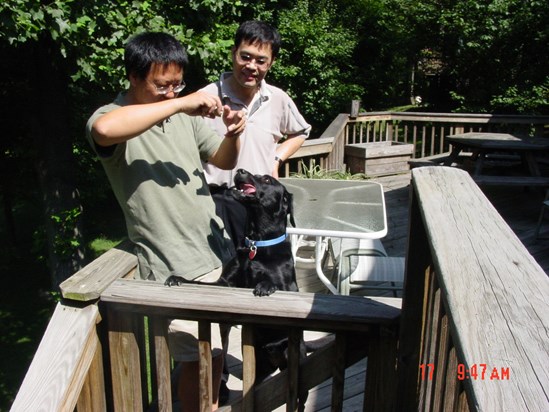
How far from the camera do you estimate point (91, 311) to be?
69.8 inches

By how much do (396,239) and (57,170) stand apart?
3.89 meters

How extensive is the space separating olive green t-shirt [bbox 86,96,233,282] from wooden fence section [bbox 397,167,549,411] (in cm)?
81

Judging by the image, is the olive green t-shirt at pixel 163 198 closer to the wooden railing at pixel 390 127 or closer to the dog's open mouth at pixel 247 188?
the dog's open mouth at pixel 247 188

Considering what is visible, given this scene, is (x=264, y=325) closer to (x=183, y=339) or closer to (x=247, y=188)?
(x=183, y=339)

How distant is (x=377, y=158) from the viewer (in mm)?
8680

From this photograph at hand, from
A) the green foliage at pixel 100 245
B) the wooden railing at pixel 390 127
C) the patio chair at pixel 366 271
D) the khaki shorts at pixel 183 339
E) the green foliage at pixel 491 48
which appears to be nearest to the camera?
the khaki shorts at pixel 183 339

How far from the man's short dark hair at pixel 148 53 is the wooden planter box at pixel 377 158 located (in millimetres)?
6759

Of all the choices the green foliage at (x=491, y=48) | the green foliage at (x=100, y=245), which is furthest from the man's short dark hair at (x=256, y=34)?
the green foliage at (x=491, y=48)

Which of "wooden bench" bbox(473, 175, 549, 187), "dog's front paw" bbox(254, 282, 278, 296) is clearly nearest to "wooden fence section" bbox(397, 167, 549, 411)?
"dog's front paw" bbox(254, 282, 278, 296)

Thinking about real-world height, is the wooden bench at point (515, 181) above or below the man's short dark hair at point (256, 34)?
below

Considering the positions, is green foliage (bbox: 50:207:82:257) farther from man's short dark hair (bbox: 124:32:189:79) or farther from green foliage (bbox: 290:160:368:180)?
man's short dark hair (bbox: 124:32:189:79)

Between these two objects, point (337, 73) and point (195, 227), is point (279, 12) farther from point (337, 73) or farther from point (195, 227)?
point (195, 227)

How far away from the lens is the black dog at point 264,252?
2.35m

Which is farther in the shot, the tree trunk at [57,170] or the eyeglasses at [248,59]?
the tree trunk at [57,170]
